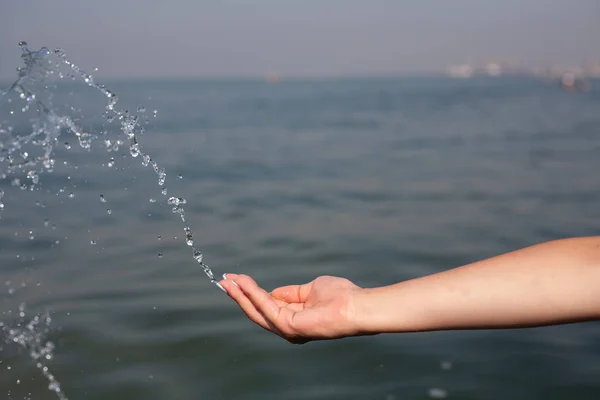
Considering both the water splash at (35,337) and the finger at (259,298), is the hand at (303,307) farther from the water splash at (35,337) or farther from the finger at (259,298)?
the water splash at (35,337)

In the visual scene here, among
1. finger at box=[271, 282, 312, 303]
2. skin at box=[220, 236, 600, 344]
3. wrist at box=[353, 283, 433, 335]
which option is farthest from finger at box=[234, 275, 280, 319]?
wrist at box=[353, 283, 433, 335]

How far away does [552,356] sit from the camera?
4.32 m

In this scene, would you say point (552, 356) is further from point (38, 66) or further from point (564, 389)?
point (38, 66)

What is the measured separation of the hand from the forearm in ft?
0.21

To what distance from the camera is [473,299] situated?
7.49ft

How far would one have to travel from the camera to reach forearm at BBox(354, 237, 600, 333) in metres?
2.18

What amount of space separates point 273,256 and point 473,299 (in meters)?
4.34

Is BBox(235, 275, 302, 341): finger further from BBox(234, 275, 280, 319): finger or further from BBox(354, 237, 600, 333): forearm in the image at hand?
BBox(354, 237, 600, 333): forearm

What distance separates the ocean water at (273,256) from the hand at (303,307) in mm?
1421

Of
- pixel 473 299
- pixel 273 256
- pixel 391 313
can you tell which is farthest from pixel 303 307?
pixel 273 256

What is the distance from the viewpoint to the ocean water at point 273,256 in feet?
13.5

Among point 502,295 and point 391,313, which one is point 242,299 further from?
point 502,295

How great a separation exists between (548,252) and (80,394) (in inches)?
112

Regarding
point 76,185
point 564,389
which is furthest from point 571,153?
point 564,389
